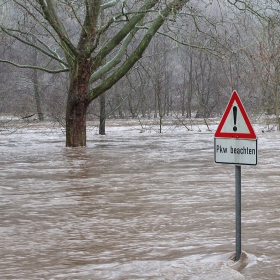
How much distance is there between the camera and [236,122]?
5641mm

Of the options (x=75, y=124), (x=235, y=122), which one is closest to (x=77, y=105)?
(x=75, y=124)

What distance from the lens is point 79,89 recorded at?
20.6 m

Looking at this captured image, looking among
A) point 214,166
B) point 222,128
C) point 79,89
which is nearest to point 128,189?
point 214,166

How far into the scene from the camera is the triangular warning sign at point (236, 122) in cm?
562

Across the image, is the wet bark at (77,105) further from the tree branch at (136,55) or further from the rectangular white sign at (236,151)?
the rectangular white sign at (236,151)

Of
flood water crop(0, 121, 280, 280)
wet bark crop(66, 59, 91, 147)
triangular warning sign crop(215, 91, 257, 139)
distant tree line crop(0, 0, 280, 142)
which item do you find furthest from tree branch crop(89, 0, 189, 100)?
triangular warning sign crop(215, 91, 257, 139)

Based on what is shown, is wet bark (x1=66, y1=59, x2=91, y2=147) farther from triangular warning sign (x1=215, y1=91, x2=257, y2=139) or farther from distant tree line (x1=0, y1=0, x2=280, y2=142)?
triangular warning sign (x1=215, y1=91, x2=257, y2=139)

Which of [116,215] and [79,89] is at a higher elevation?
[79,89]

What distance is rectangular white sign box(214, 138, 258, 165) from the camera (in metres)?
5.60

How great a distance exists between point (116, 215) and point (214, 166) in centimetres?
642

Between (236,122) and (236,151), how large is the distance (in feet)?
0.95

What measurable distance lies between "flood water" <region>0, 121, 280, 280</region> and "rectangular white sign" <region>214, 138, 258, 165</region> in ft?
3.39

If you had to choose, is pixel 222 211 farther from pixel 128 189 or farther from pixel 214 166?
pixel 214 166

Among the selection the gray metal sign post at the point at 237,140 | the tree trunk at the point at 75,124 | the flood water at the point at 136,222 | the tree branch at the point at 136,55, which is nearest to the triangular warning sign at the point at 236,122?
the gray metal sign post at the point at 237,140
